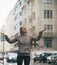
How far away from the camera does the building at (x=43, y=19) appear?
3666cm

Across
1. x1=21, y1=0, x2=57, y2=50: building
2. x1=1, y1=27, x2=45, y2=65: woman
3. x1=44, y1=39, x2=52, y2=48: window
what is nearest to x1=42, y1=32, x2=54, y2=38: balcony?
x1=21, y1=0, x2=57, y2=50: building

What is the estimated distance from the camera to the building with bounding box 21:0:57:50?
3666cm

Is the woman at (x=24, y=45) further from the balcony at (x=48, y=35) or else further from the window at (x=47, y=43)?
the balcony at (x=48, y=35)

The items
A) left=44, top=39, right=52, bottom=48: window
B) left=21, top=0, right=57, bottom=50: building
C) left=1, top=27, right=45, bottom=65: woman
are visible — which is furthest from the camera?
left=21, top=0, right=57, bottom=50: building

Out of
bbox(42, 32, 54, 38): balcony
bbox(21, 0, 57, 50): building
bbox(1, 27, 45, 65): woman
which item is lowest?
bbox(1, 27, 45, 65): woman

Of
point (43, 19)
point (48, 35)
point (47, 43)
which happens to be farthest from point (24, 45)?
point (43, 19)

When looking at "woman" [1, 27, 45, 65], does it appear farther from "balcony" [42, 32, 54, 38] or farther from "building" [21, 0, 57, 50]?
"balcony" [42, 32, 54, 38]

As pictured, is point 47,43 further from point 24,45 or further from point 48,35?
point 24,45

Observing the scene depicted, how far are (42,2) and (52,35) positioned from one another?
156 inches

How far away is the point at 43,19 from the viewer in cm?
3859

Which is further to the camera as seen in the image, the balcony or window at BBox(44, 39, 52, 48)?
the balcony

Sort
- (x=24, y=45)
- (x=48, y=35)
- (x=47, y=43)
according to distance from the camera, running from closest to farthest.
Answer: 1. (x=24, y=45)
2. (x=47, y=43)
3. (x=48, y=35)

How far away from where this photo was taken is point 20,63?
4.09 m

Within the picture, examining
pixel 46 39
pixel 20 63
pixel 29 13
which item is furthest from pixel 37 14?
pixel 20 63
